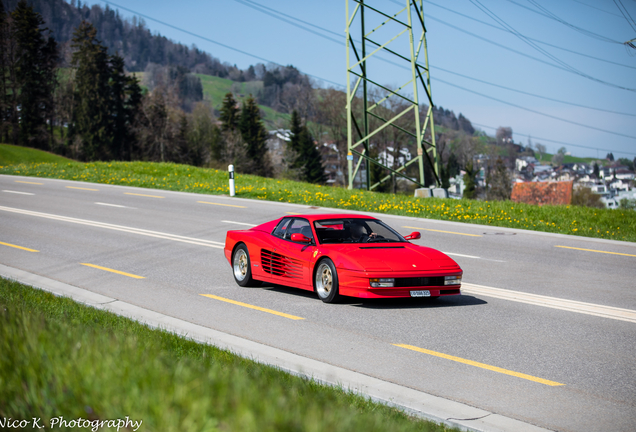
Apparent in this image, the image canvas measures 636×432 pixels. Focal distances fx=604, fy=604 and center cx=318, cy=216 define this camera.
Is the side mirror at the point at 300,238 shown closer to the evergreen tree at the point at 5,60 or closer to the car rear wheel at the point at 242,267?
the car rear wheel at the point at 242,267

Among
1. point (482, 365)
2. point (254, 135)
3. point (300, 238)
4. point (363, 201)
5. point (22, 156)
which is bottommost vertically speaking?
point (482, 365)

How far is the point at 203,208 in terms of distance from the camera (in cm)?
2000

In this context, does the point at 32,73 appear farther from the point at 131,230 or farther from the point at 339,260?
the point at 339,260

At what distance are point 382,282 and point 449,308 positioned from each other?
1.13m

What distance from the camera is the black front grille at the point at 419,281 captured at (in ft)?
27.1

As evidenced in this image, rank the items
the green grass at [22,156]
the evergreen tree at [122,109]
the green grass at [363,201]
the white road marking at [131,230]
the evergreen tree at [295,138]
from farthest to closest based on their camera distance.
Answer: the evergreen tree at [295,138] < the evergreen tree at [122,109] < the green grass at [22,156] < the green grass at [363,201] < the white road marking at [131,230]

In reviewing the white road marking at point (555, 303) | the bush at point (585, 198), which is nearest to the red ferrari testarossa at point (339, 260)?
the white road marking at point (555, 303)

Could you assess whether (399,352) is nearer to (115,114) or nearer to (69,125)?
(115,114)

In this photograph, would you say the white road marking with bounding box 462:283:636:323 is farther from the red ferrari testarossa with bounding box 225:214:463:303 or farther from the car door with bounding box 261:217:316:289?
the car door with bounding box 261:217:316:289

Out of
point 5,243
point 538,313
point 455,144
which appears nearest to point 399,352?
point 538,313

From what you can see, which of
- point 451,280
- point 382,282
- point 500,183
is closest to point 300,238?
point 382,282

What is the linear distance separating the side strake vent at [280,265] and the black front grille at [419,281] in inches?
65.3

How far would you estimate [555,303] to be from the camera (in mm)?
8695

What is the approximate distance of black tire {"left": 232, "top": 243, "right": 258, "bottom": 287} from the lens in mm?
10070
